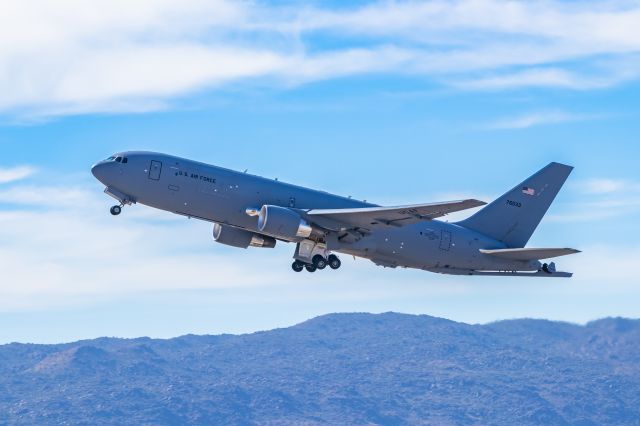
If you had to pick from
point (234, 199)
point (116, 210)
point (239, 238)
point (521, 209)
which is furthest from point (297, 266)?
point (521, 209)

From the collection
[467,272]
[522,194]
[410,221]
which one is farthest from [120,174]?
[522,194]

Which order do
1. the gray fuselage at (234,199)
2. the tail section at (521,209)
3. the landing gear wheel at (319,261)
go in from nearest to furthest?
the gray fuselage at (234,199) → the landing gear wheel at (319,261) → the tail section at (521,209)

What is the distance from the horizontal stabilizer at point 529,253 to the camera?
7968 centimetres

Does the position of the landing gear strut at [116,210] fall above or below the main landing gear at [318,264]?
above

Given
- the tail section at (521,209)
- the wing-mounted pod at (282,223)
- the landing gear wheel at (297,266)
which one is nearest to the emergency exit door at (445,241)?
the tail section at (521,209)

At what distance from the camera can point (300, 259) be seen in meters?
82.1

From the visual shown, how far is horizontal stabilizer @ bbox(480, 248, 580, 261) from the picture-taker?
79.7m

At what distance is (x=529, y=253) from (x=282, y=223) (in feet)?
62.9

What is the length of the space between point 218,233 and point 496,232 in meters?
21.5

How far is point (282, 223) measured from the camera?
251ft

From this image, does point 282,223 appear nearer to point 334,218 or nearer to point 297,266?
point 334,218

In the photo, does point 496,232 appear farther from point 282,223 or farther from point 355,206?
point 282,223

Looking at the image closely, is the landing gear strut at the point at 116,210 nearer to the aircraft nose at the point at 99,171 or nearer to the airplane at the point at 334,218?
the airplane at the point at 334,218

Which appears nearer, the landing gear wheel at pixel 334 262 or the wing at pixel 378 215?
the wing at pixel 378 215
